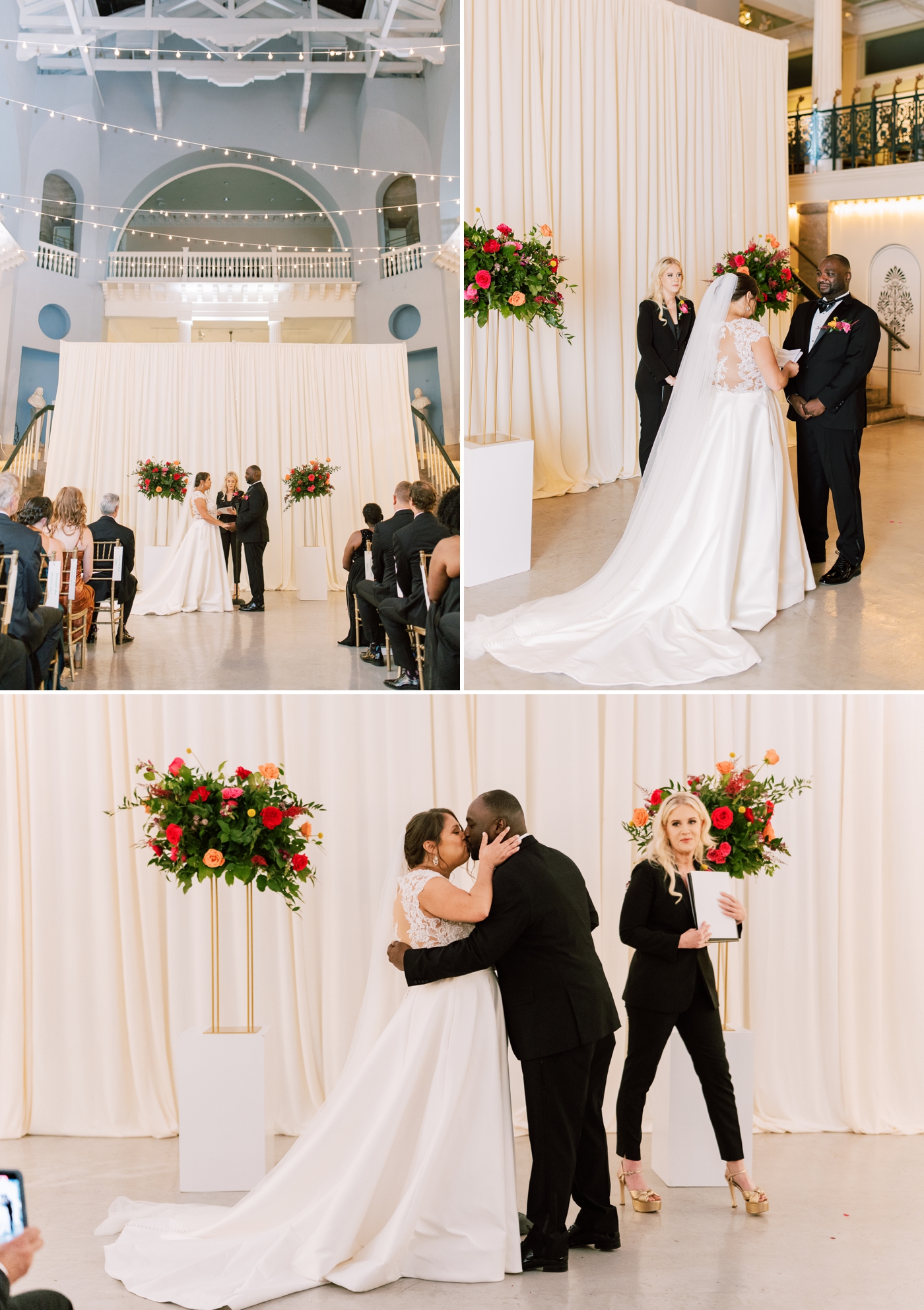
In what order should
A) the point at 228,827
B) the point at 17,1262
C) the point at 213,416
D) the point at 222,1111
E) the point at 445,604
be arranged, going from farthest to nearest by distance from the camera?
the point at 222,1111 < the point at 228,827 < the point at 445,604 < the point at 213,416 < the point at 17,1262

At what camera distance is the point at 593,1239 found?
13.6 ft

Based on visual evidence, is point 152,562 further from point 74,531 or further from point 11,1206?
point 11,1206

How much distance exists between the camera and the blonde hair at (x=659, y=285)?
557 centimetres

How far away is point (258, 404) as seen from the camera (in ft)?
10.6

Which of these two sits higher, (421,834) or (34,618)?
(34,618)

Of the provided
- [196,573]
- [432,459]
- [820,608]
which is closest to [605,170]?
[820,608]

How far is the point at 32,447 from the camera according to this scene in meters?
3.31

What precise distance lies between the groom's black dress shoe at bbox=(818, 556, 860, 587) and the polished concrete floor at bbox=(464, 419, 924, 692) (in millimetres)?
44

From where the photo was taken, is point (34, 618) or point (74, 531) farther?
point (34, 618)

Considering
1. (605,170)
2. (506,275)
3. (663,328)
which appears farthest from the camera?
(605,170)

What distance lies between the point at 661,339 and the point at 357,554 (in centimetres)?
301

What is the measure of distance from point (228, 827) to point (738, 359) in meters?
2.89

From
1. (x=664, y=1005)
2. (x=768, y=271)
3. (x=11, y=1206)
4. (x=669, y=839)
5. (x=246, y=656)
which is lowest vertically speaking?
(x=664, y=1005)

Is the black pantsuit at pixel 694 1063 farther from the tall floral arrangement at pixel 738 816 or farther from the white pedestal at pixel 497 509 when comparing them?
the white pedestal at pixel 497 509
